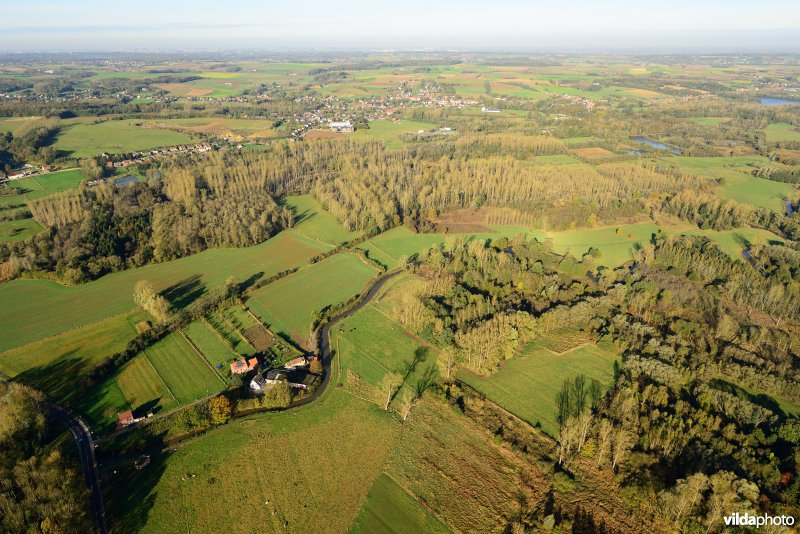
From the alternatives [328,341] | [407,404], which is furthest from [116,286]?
[407,404]

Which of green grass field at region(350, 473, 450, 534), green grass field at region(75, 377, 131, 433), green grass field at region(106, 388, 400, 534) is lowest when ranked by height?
green grass field at region(350, 473, 450, 534)

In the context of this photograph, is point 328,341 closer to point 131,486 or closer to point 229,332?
point 229,332

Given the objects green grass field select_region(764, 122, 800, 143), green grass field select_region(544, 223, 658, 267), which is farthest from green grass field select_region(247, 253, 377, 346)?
green grass field select_region(764, 122, 800, 143)

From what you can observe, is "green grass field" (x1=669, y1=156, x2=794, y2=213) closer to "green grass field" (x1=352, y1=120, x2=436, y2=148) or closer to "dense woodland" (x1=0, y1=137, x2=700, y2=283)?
"dense woodland" (x1=0, y1=137, x2=700, y2=283)

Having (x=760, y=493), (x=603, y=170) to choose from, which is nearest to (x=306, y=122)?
(x=603, y=170)

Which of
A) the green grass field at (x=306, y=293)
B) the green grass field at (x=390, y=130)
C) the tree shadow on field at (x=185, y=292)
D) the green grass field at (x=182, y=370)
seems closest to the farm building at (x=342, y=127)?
the green grass field at (x=390, y=130)

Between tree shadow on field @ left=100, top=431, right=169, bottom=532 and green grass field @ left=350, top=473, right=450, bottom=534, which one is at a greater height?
tree shadow on field @ left=100, top=431, right=169, bottom=532
